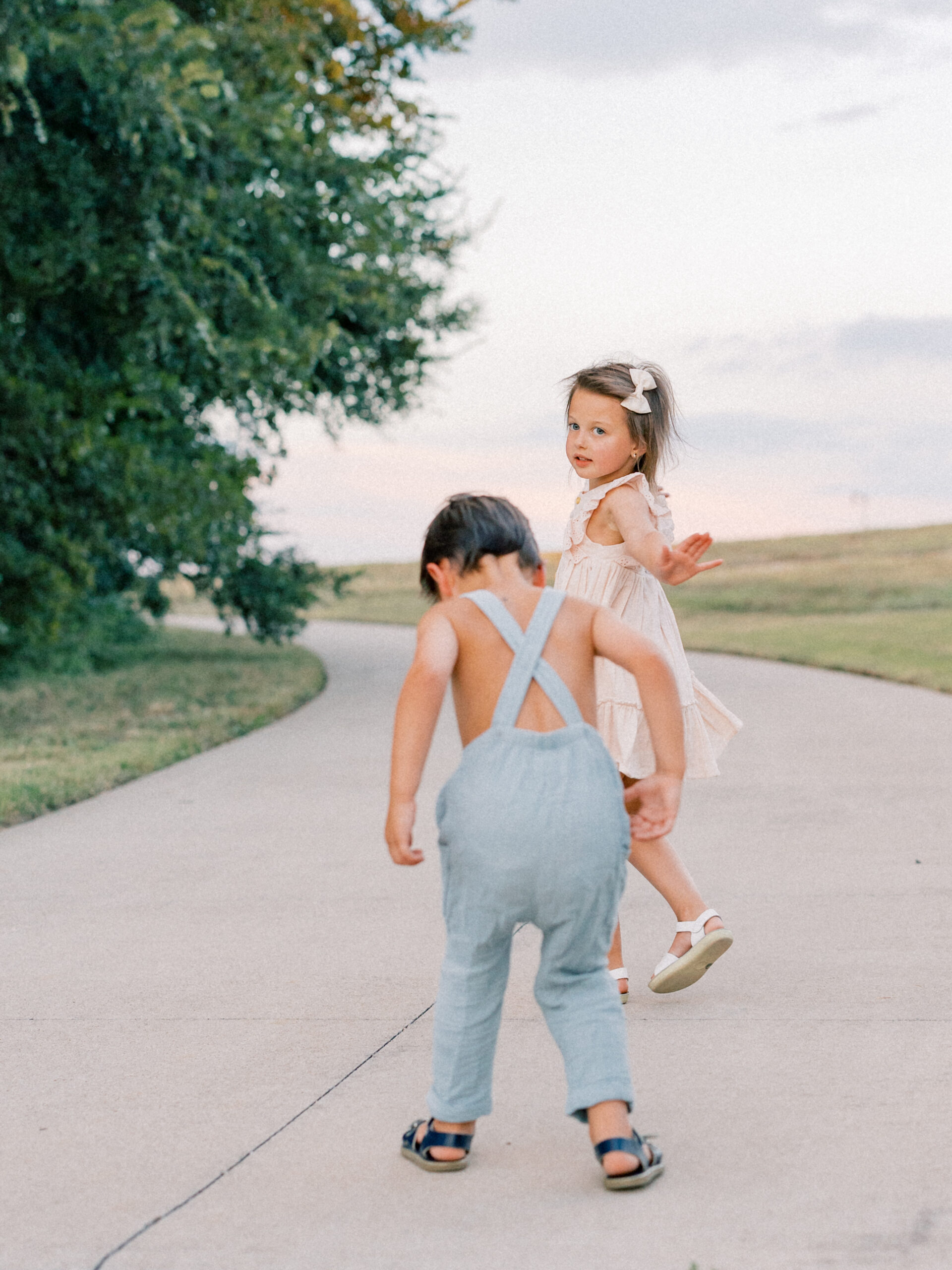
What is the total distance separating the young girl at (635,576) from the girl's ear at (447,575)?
834 mm

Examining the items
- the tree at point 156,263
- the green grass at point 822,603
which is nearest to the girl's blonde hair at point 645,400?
the green grass at point 822,603

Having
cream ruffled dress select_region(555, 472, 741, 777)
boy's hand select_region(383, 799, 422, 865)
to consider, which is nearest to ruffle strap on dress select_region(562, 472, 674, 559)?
cream ruffled dress select_region(555, 472, 741, 777)

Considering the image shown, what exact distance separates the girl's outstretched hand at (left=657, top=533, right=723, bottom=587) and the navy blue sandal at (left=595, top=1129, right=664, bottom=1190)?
4.34ft

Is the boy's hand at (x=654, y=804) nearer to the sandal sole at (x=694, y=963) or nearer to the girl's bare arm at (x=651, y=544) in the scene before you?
the girl's bare arm at (x=651, y=544)

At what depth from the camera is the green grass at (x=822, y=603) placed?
2155 cm

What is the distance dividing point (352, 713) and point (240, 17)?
25.6 feet

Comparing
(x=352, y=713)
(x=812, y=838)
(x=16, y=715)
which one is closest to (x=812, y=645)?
(x=352, y=713)

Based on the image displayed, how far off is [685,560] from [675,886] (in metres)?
1.10

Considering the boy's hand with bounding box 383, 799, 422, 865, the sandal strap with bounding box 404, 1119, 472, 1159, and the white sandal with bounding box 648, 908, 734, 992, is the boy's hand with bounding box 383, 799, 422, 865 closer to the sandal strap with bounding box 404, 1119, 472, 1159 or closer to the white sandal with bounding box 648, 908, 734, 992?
the sandal strap with bounding box 404, 1119, 472, 1159

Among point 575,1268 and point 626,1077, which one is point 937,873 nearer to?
point 626,1077

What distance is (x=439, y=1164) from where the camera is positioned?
2.95m

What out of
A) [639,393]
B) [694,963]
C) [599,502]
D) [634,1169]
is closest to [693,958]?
[694,963]

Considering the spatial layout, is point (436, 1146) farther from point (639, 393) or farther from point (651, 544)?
point (639, 393)

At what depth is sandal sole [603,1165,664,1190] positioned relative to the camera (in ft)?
9.29
